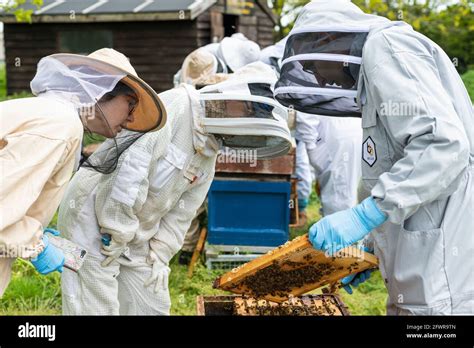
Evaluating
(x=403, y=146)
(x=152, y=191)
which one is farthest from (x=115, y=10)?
(x=403, y=146)

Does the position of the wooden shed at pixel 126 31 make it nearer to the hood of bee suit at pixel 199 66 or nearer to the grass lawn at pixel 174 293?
the hood of bee suit at pixel 199 66

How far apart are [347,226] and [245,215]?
121 inches

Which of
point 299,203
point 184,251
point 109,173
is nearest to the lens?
point 109,173

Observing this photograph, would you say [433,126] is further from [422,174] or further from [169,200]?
[169,200]

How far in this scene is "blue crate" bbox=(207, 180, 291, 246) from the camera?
5355 mm

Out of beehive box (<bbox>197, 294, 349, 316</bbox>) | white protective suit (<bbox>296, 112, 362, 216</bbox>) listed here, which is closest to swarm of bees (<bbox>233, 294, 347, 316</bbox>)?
beehive box (<bbox>197, 294, 349, 316</bbox>)

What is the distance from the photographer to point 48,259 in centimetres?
241

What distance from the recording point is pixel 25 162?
6.84ft

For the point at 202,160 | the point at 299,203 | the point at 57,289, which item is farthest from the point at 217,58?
the point at 202,160

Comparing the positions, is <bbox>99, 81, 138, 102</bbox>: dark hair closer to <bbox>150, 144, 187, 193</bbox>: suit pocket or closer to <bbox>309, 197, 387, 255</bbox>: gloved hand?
<bbox>150, 144, 187, 193</bbox>: suit pocket

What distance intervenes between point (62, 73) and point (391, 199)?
1.32 m

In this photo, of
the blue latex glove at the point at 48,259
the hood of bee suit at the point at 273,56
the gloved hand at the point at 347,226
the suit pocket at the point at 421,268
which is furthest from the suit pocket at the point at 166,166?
the hood of bee suit at the point at 273,56

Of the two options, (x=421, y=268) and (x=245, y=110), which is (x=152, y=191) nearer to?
(x=245, y=110)

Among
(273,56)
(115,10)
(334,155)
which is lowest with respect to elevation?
(334,155)
